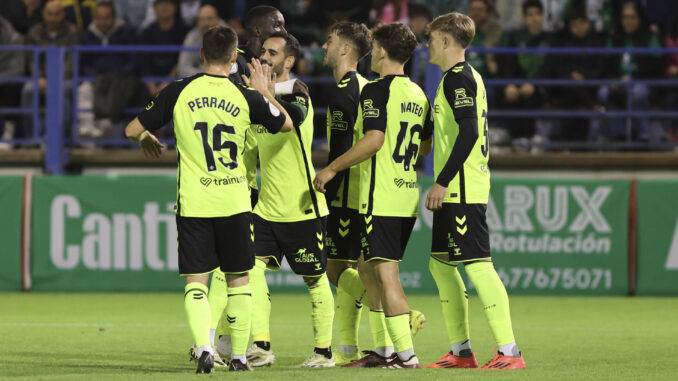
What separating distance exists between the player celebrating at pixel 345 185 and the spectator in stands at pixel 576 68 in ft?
21.6

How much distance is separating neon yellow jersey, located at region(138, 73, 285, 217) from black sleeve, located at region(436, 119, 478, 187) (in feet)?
3.63

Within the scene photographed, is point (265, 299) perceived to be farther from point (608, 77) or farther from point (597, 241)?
point (608, 77)

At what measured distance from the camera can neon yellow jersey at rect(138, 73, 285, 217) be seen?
21.8ft

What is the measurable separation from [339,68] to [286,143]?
0.62 metres

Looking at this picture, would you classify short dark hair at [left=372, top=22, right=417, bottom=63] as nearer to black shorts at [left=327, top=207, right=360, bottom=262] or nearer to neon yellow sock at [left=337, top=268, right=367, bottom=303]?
black shorts at [left=327, top=207, right=360, bottom=262]

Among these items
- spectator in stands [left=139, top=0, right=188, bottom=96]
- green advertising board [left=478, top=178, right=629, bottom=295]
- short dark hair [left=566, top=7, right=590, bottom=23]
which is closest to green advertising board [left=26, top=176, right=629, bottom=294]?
green advertising board [left=478, top=178, right=629, bottom=295]

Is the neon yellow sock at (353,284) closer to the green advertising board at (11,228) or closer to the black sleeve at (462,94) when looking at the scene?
the black sleeve at (462,94)

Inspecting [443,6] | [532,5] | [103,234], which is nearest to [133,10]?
[443,6]

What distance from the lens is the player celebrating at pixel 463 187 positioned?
693cm

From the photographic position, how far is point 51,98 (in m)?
13.5

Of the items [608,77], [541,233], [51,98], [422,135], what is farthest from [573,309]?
[51,98]

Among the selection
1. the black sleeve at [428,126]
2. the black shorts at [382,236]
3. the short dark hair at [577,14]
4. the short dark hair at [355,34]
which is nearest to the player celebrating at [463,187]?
the black sleeve at [428,126]

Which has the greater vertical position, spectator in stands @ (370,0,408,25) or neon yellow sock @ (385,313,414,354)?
spectator in stands @ (370,0,408,25)

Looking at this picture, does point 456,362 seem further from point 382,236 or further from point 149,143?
point 149,143
